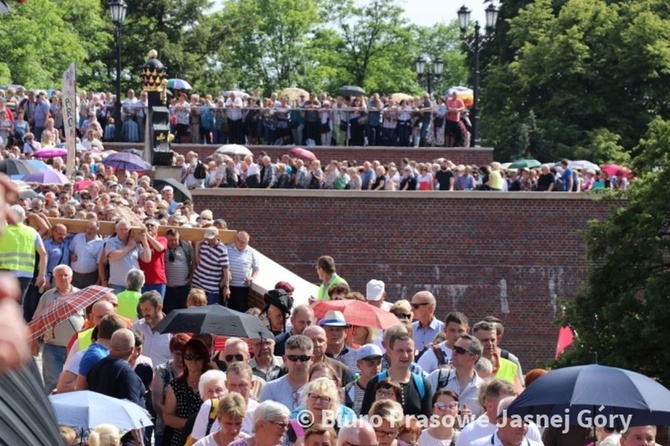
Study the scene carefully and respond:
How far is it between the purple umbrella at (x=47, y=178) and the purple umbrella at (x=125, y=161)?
18.9ft

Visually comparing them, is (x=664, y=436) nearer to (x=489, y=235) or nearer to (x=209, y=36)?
(x=489, y=235)

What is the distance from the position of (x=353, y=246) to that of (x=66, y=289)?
24897 millimetres

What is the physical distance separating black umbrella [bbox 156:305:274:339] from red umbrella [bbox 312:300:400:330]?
123cm

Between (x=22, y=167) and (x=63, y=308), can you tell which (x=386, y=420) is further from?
(x=22, y=167)

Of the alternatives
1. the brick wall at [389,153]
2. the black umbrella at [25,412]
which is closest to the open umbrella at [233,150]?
the brick wall at [389,153]

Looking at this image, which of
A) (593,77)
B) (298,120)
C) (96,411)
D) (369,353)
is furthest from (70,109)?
(593,77)

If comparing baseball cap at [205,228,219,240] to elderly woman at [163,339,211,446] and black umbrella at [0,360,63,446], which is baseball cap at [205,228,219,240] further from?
black umbrella at [0,360,63,446]

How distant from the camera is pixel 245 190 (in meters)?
37.4

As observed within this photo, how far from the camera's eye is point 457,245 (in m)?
39.3

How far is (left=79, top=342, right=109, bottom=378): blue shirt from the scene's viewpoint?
1062cm

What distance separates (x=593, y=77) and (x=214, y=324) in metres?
49.4

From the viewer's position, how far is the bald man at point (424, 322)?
545 inches

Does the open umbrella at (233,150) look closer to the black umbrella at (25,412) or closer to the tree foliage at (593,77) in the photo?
the tree foliage at (593,77)

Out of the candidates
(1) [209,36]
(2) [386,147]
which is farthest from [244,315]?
(1) [209,36]
